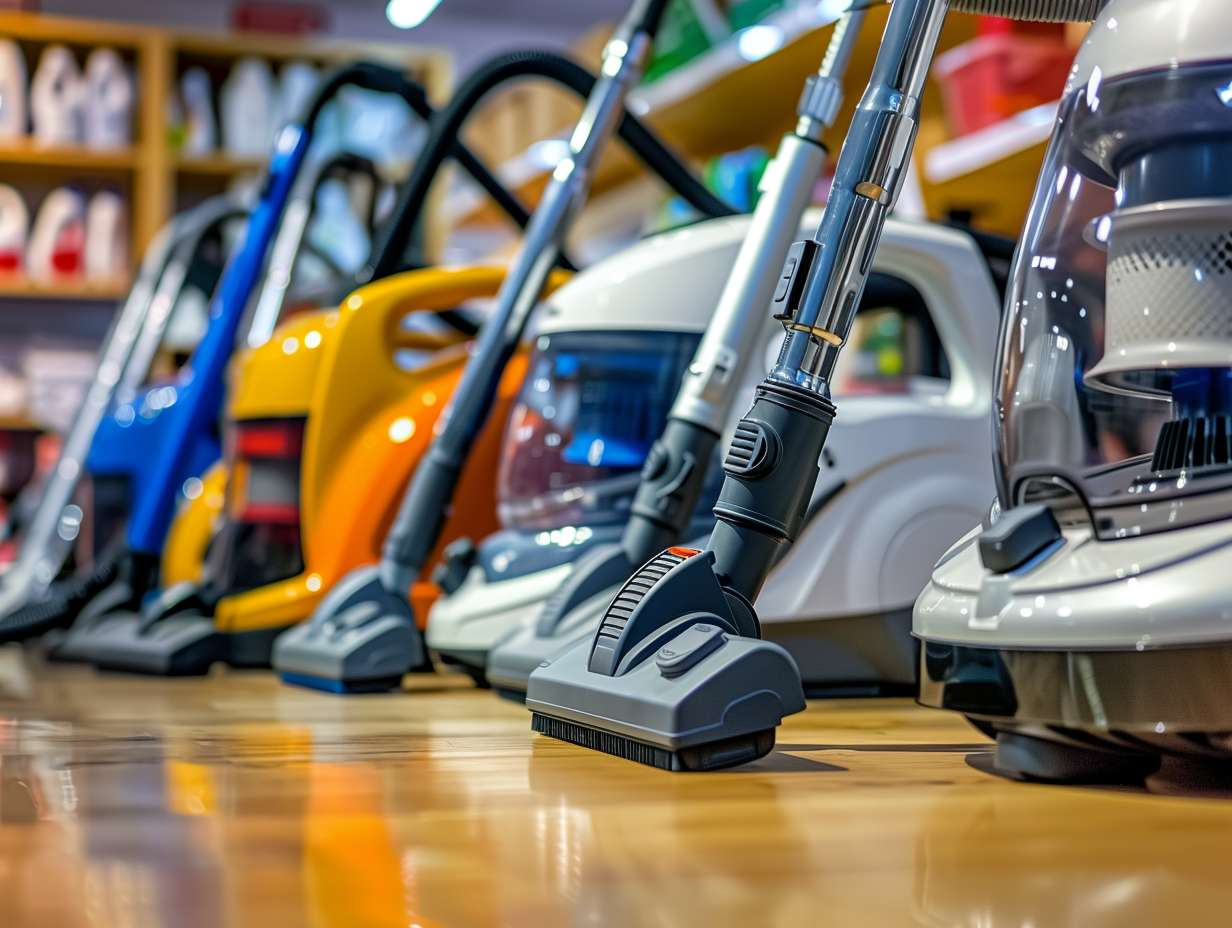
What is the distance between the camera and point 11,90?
473 centimetres

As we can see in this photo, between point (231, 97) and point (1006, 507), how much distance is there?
432cm

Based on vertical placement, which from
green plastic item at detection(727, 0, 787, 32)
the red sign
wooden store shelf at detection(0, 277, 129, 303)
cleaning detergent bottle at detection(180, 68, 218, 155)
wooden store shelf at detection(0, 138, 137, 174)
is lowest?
wooden store shelf at detection(0, 277, 129, 303)

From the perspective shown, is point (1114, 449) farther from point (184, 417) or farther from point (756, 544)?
point (184, 417)

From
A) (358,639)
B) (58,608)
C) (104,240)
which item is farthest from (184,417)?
(104,240)

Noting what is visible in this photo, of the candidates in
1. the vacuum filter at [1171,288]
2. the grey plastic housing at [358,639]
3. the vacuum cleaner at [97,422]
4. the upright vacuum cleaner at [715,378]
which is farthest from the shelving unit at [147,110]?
the vacuum filter at [1171,288]

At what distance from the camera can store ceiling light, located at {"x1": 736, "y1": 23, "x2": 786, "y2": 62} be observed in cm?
277

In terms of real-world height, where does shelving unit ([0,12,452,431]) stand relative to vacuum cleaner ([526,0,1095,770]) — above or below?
above

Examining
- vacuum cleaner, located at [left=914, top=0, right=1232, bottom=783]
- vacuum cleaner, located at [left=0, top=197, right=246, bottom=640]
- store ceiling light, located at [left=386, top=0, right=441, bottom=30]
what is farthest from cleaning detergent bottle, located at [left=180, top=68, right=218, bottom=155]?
vacuum cleaner, located at [left=914, top=0, right=1232, bottom=783]

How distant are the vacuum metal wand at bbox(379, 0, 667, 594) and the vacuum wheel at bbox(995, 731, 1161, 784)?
3.19 ft

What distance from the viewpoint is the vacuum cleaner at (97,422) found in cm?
262

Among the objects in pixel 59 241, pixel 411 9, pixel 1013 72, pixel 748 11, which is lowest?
pixel 1013 72

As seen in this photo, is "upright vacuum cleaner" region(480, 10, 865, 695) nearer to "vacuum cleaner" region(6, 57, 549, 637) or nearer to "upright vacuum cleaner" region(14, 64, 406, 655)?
"vacuum cleaner" region(6, 57, 549, 637)

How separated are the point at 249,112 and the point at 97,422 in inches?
85.9

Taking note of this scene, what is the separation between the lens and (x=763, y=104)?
3.32 m
